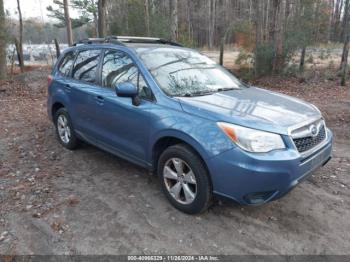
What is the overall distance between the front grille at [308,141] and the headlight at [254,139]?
226 mm

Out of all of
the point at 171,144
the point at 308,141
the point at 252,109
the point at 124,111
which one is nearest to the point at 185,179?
the point at 171,144

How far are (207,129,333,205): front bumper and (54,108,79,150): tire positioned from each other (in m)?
2.88

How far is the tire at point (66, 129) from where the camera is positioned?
516 centimetres

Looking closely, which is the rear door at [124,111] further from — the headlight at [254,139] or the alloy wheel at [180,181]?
the headlight at [254,139]

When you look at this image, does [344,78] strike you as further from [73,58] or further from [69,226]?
[69,226]

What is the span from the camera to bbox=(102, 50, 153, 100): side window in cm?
377

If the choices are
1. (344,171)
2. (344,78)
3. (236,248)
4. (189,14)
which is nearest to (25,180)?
(236,248)

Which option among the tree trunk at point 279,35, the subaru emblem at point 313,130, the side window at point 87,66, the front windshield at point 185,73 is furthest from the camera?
the tree trunk at point 279,35

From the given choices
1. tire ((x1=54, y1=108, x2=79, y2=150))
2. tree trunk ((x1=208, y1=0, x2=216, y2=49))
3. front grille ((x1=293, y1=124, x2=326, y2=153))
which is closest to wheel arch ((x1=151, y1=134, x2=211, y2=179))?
front grille ((x1=293, y1=124, x2=326, y2=153))

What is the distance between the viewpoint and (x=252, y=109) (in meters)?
3.32

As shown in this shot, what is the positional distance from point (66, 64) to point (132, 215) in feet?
9.78

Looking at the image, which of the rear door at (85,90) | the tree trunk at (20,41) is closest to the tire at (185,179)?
the rear door at (85,90)

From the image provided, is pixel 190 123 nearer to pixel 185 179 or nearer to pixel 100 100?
pixel 185 179

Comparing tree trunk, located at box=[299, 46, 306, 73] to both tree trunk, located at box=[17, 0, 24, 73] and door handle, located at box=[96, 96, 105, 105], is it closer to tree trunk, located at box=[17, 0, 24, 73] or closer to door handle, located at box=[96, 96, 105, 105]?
door handle, located at box=[96, 96, 105, 105]
